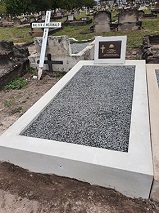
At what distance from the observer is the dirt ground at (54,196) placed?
6.32ft

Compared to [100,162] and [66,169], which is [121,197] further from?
[66,169]

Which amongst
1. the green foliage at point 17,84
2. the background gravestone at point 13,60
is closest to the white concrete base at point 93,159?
the green foliage at point 17,84

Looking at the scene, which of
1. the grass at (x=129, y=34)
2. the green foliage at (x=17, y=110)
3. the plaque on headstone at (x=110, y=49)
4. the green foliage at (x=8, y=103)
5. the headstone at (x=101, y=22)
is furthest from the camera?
the headstone at (x=101, y=22)

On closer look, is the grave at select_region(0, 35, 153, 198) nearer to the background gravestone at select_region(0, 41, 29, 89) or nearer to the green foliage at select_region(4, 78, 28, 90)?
the green foliage at select_region(4, 78, 28, 90)

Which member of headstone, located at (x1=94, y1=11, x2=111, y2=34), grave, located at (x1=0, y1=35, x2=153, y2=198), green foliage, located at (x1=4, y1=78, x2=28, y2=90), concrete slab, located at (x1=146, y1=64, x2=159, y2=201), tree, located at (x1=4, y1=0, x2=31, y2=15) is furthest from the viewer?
tree, located at (x1=4, y1=0, x2=31, y2=15)

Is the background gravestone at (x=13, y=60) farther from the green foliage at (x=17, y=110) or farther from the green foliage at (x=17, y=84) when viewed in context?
the green foliage at (x=17, y=110)

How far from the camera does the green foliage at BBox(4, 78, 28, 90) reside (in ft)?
18.0

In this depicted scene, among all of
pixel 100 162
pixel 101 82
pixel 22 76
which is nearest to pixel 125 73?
pixel 101 82

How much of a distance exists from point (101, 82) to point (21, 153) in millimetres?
2627

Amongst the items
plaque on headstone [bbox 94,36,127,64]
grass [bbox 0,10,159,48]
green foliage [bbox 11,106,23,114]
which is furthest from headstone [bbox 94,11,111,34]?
green foliage [bbox 11,106,23,114]

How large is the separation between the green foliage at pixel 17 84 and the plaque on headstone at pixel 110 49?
8.06ft

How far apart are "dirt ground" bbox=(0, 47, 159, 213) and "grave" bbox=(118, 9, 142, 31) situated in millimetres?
12692

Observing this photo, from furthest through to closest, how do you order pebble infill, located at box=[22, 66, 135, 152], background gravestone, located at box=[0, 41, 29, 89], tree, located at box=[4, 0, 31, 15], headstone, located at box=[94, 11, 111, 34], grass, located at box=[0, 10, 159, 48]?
tree, located at box=[4, 0, 31, 15]
headstone, located at box=[94, 11, 111, 34]
grass, located at box=[0, 10, 159, 48]
background gravestone, located at box=[0, 41, 29, 89]
pebble infill, located at box=[22, 66, 135, 152]

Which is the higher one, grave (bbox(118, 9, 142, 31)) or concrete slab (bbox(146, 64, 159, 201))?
grave (bbox(118, 9, 142, 31))
